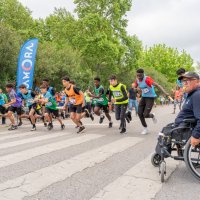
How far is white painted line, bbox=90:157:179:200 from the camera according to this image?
373cm

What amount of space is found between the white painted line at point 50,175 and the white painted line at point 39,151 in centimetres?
85

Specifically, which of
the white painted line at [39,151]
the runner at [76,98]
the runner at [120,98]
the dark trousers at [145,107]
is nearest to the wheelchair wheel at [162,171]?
the white painted line at [39,151]

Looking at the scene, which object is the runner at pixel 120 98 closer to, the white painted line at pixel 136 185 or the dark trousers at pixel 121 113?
the dark trousers at pixel 121 113

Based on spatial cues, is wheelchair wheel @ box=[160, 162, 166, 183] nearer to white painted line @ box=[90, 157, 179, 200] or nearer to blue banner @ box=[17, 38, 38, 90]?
white painted line @ box=[90, 157, 179, 200]

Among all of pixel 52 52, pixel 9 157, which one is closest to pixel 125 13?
pixel 52 52

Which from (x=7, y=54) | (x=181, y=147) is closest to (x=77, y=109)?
(x=181, y=147)

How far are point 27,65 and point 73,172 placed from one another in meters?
13.0

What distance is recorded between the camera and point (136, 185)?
4160 mm

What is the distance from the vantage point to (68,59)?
93.8 feet

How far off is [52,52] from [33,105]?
16.5m

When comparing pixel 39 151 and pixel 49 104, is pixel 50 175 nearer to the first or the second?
pixel 39 151

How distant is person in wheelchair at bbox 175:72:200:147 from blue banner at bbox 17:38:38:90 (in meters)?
13.0

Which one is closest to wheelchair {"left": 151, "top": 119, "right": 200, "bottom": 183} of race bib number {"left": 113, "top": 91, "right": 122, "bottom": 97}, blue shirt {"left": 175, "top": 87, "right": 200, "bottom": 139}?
blue shirt {"left": 175, "top": 87, "right": 200, "bottom": 139}

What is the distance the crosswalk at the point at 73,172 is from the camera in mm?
3838
